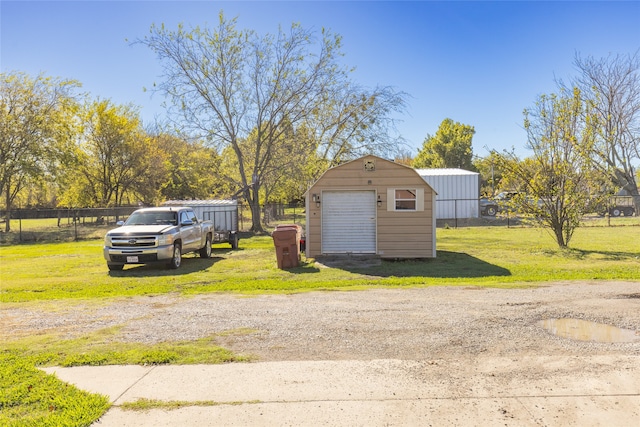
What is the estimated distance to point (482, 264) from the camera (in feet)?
43.0

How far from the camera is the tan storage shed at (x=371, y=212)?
47.3ft

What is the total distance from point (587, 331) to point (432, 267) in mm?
6750

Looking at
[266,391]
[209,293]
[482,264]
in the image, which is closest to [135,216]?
[209,293]

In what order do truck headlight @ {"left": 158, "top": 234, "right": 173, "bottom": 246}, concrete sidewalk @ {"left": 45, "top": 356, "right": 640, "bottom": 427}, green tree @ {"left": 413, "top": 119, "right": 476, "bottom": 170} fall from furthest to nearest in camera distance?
green tree @ {"left": 413, "top": 119, "right": 476, "bottom": 170}, truck headlight @ {"left": 158, "top": 234, "right": 173, "bottom": 246}, concrete sidewalk @ {"left": 45, "top": 356, "right": 640, "bottom": 427}

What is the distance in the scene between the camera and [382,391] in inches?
166

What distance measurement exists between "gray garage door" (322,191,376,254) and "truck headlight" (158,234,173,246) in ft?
15.0

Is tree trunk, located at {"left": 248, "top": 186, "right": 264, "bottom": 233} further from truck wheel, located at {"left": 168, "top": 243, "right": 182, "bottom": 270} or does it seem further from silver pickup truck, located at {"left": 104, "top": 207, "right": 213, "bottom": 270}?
truck wheel, located at {"left": 168, "top": 243, "right": 182, "bottom": 270}

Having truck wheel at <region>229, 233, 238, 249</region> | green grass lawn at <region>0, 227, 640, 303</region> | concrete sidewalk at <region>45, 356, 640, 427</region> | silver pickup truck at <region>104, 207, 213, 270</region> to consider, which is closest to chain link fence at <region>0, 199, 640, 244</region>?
green grass lawn at <region>0, 227, 640, 303</region>

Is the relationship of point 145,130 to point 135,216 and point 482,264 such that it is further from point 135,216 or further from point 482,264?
point 482,264

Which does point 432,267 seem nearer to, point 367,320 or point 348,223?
point 348,223

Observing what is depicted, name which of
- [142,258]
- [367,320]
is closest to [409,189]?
[142,258]

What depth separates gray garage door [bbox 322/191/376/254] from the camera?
14672 mm

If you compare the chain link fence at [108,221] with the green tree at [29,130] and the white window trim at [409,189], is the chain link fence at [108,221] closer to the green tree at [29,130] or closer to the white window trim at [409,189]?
the green tree at [29,130]

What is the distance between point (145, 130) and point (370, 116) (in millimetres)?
25262
